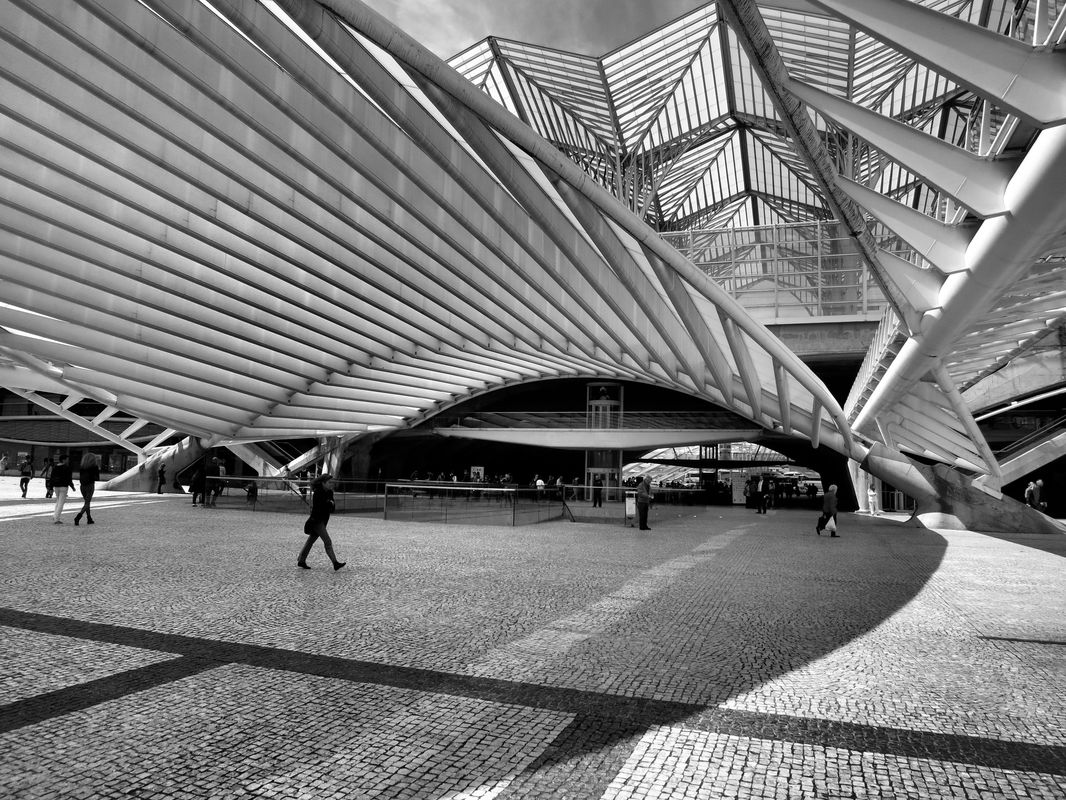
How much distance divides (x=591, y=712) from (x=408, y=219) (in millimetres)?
11245

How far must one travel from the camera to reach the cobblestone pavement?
120 inches

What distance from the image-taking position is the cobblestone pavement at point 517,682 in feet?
10.0

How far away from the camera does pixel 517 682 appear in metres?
4.38

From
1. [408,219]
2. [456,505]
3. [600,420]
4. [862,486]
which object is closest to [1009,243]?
[408,219]

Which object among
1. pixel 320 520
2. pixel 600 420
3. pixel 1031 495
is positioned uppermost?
pixel 600 420

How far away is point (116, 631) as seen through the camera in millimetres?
5398

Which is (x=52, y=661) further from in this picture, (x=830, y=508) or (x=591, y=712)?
(x=830, y=508)

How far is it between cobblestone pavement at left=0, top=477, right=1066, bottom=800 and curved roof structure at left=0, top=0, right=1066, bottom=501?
14.1 feet

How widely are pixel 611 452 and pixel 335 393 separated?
16.7 metres

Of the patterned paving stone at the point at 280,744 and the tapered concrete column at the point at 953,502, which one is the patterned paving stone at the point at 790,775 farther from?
the tapered concrete column at the point at 953,502

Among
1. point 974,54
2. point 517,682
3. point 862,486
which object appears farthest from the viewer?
point 862,486

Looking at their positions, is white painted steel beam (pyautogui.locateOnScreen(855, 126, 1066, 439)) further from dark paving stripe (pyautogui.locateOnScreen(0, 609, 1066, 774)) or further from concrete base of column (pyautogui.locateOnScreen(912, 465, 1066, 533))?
concrete base of column (pyautogui.locateOnScreen(912, 465, 1066, 533))

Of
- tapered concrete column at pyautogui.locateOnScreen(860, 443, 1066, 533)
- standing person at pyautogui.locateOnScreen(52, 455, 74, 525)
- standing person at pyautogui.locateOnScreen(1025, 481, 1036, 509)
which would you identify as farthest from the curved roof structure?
standing person at pyautogui.locateOnScreen(52, 455, 74, 525)

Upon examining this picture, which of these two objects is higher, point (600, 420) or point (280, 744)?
point (600, 420)
